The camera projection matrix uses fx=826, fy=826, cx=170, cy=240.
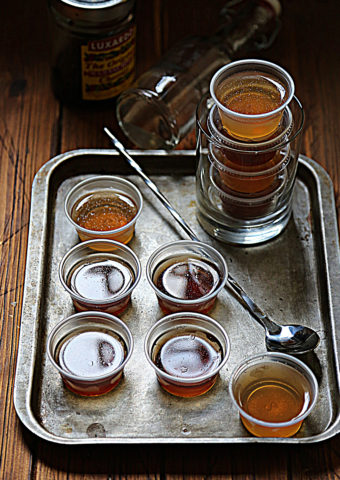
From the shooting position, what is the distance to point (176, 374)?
1052 millimetres

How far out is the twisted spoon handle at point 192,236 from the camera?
1.12 metres

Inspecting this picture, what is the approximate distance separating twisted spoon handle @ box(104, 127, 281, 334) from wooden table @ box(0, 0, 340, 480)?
9 centimetres

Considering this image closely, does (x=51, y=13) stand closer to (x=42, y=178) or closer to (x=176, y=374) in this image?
(x=42, y=178)

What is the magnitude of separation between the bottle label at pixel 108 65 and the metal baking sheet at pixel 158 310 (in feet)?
0.47

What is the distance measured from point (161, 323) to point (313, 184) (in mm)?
377

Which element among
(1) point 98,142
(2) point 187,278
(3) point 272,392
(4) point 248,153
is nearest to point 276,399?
(3) point 272,392

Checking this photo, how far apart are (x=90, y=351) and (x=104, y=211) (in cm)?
26

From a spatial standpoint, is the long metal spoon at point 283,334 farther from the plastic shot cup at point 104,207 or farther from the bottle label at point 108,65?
the bottle label at point 108,65

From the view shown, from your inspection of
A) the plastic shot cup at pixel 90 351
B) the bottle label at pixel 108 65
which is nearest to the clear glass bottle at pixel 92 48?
the bottle label at pixel 108 65

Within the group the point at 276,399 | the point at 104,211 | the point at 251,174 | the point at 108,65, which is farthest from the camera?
the point at 108,65

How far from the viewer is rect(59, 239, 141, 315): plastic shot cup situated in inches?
44.4

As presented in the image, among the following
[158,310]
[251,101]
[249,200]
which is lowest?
[158,310]

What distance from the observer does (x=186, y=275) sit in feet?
3.85

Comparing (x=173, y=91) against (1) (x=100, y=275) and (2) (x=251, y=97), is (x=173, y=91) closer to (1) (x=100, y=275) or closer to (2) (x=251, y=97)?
(2) (x=251, y=97)
